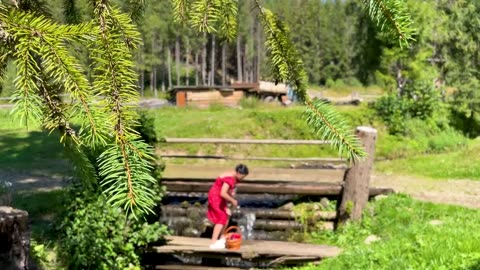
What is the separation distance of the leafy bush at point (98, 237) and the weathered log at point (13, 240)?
292cm

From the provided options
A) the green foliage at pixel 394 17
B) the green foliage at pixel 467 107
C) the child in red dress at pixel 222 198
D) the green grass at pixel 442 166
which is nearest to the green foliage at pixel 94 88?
the green foliage at pixel 394 17

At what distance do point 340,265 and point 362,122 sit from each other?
14.8m

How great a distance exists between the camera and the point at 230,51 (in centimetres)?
7656

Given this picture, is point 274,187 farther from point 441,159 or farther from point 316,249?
point 441,159

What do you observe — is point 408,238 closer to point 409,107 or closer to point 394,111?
point 394,111

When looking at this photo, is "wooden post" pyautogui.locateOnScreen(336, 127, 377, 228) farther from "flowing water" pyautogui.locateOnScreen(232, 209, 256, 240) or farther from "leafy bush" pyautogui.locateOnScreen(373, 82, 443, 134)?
"leafy bush" pyautogui.locateOnScreen(373, 82, 443, 134)

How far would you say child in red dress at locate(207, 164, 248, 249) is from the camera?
8.31m

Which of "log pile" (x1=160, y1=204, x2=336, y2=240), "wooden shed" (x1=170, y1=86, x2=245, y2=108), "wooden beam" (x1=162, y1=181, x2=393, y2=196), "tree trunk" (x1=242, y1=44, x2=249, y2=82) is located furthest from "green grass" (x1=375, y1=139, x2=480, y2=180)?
"tree trunk" (x1=242, y1=44, x2=249, y2=82)

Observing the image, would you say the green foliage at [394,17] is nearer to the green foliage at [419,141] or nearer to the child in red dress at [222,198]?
the child in red dress at [222,198]

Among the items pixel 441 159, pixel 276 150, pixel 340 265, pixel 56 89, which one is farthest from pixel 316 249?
pixel 276 150

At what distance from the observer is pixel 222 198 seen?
852 cm

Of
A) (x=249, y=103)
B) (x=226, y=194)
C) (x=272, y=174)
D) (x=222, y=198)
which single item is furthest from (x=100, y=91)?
(x=249, y=103)

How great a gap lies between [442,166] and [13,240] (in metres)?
12.6

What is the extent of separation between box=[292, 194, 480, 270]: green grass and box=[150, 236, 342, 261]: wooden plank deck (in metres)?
0.25
